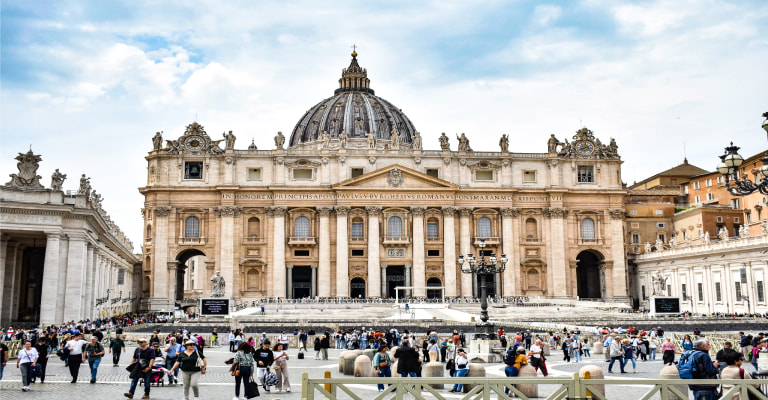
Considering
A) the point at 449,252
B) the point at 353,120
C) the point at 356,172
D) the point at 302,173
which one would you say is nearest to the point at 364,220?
the point at 356,172

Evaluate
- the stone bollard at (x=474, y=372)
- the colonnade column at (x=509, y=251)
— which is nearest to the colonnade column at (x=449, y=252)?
the colonnade column at (x=509, y=251)

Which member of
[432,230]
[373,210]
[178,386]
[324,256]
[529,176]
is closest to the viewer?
[178,386]

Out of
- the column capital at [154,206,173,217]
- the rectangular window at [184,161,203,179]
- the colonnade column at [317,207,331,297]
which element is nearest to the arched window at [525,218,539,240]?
the colonnade column at [317,207,331,297]

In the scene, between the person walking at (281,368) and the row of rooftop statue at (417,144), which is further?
the row of rooftop statue at (417,144)

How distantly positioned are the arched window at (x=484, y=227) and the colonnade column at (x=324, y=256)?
15443mm

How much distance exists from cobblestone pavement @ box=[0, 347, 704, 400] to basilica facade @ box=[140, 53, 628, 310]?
4663cm

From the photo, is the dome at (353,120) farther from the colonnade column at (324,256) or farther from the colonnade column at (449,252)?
the colonnade column at (324,256)

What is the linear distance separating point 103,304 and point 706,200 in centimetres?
6369

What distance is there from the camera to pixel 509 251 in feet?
248

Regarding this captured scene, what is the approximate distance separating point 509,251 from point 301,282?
70.2 feet

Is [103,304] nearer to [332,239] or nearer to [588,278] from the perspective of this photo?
[332,239]

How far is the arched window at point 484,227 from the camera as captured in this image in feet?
251

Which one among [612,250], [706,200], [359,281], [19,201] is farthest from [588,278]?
[19,201]

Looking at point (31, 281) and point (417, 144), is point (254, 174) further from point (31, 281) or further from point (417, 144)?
point (31, 281)
